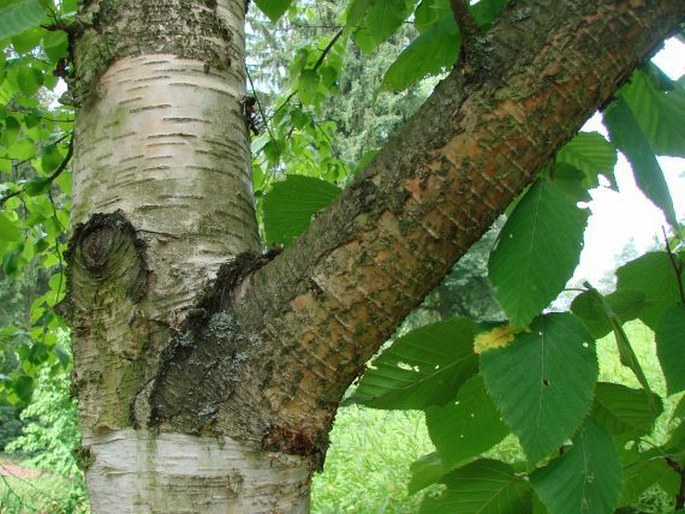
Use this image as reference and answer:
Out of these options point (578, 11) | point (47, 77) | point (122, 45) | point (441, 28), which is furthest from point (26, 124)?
point (578, 11)

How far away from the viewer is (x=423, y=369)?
72 centimetres

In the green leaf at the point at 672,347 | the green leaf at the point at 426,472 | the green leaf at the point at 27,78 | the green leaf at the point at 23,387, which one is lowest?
the green leaf at the point at 426,472

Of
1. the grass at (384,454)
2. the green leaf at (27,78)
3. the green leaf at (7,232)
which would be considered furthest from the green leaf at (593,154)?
the grass at (384,454)

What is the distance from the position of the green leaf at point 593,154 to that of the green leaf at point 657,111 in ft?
0.20

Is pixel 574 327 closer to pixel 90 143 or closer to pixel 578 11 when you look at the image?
pixel 578 11

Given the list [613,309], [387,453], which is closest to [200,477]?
[613,309]

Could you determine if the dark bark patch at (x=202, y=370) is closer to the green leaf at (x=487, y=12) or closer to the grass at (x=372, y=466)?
the green leaf at (x=487, y=12)

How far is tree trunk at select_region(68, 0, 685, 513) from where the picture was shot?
0.60 m

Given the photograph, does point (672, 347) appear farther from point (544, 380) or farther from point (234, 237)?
point (234, 237)

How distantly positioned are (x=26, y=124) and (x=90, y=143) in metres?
1.83

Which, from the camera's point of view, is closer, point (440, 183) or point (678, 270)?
point (440, 183)

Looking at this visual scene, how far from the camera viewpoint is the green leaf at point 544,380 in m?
0.58

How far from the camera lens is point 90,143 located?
0.87 metres

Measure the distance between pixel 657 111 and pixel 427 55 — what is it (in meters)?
0.29
